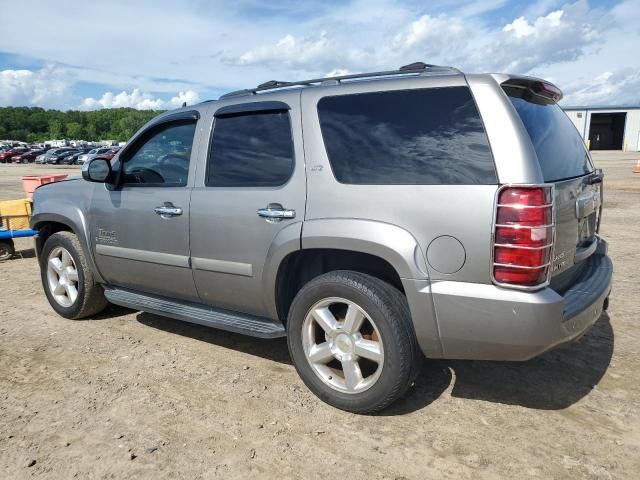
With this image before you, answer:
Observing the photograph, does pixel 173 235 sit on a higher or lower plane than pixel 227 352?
higher

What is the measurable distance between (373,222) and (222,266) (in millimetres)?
1209

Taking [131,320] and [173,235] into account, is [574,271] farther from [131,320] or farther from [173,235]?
[131,320]

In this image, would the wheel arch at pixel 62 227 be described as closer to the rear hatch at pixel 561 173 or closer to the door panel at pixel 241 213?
the door panel at pixel 241 213

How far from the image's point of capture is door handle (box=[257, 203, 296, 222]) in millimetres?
3174

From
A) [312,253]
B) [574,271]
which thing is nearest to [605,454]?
[574,271]

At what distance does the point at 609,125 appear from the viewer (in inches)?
2785

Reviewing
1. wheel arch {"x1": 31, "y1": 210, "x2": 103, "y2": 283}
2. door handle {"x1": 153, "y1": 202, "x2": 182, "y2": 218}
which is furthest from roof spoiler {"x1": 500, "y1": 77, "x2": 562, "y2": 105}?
wheel arch {"x1": 31, "y1": 210, "x2": 103, "y2": 283}

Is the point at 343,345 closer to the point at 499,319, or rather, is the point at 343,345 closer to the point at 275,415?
the point at 275,415

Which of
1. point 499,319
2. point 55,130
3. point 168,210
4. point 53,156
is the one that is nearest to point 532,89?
point 499,319

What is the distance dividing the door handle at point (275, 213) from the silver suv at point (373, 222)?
2 centimetres

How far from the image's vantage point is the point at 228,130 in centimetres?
367

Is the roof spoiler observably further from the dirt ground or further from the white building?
the white building

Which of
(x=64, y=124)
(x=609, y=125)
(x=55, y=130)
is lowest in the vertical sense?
(x=609, y=125)

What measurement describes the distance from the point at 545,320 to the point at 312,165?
1.56m
